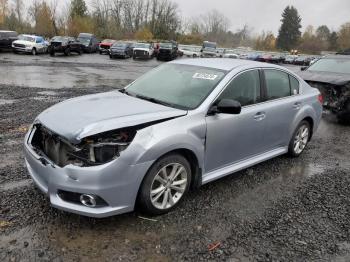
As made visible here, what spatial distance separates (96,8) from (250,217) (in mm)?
90491

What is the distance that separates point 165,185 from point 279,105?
2.40 meters

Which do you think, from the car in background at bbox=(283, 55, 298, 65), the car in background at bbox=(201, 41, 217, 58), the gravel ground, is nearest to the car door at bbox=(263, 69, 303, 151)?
the gravel ground

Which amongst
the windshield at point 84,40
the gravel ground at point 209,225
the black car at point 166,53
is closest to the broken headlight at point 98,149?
the gravel ground at point 209,225

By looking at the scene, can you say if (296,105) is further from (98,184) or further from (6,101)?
(6,101)

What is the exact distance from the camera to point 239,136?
466 centimetres

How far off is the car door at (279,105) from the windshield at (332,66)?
5.19 metres

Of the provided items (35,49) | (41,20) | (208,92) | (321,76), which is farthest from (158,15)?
(208,92)

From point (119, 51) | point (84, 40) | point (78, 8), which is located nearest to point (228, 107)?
point (119, 51)

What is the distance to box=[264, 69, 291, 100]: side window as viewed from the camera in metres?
5.28

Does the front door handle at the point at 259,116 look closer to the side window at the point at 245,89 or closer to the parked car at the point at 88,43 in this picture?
the side window at the point at 245,89

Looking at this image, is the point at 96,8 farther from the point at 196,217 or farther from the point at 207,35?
the point at 196,217

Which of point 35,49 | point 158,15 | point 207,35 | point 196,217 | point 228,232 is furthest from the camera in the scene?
point 207,35

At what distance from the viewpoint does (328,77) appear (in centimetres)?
966

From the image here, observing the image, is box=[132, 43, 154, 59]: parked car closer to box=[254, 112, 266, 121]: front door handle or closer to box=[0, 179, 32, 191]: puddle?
box=[254, 112, 266, 121]: front door handle
